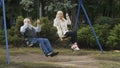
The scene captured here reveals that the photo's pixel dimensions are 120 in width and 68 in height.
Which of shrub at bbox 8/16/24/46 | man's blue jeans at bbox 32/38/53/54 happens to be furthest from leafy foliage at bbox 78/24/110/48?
man's blue jeans at bbox 32/38/53/54

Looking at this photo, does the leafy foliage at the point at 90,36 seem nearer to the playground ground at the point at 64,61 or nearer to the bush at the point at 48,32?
the bush at the point at 48,32

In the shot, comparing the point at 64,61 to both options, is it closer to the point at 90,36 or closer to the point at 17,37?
the point at 90,36

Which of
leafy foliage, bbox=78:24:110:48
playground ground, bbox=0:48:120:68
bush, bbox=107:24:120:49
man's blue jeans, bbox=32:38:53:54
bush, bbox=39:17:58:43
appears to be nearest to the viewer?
playground ground, bbox=0:48:120:68

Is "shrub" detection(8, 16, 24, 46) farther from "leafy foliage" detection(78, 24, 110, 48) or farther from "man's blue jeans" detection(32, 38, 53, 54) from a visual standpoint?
"man's blue jeans" detection(32, 38, 53, 54)

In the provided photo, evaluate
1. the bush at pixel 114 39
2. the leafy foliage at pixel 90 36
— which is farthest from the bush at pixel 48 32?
the bush at pixel 114 39

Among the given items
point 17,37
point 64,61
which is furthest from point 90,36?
point 64,61

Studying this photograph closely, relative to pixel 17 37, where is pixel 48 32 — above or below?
above

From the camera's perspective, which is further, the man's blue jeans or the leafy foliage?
the leafy foliage

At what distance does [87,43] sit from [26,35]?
5.24 m

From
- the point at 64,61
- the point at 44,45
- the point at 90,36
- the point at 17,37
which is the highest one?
the point at 44,45

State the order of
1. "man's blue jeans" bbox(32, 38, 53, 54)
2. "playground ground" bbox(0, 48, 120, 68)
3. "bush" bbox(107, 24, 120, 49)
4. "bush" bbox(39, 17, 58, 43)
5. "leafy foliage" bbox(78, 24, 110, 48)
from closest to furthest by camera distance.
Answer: "playground ground" bbox(0, 48, 120, 68)
"man's blue jeans" bbox(32, 38, 53, 54)
"bush" bbox(107, 24, 120, 49)
"leafy foliage" bbox(78, 24, 110, 48)
"bush" bbox(39, 17, 58, 43)

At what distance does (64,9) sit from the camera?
22484 millimetres

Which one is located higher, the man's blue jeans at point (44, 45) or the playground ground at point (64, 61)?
the man's blue jeans at point (44, 45)

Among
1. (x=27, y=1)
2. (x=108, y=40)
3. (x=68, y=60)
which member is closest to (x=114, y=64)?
(x=68, y=60)
